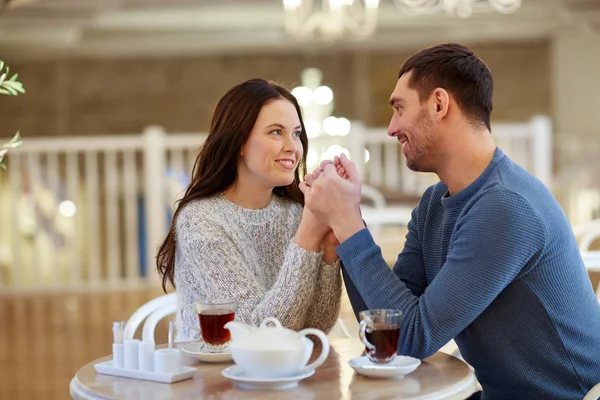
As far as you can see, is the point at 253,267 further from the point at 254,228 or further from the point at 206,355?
the point at 206,355

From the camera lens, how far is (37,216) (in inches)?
251

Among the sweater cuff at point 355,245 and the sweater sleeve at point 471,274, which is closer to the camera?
the sweater sleeve at point 471,274

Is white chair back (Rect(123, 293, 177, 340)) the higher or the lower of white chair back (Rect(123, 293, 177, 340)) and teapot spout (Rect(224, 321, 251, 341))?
the lower

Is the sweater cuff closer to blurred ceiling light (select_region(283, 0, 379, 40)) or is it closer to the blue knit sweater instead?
the blue knit sweater

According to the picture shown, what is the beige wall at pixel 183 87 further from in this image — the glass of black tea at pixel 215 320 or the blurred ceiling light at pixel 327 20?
the glass of black tea at pixel 215 320

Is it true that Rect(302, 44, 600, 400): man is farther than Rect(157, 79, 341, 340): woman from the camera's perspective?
No

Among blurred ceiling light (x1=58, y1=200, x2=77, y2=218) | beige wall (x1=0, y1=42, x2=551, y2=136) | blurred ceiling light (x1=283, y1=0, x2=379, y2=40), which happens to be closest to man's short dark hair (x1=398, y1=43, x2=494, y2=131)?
blurred ceiling light (x1=58, y1=200, x2=77, y2=218)

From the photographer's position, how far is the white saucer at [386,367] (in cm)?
148

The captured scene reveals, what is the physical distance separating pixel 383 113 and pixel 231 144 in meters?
9.81

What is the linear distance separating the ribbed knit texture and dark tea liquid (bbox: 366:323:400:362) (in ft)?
1.11

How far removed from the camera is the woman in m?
1.84

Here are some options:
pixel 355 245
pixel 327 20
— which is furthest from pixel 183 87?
pixel 355 245

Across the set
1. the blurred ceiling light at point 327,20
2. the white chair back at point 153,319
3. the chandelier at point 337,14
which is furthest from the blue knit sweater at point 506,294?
the blurred ceiling light at point 327,20

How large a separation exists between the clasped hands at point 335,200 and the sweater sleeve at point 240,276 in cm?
9
